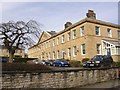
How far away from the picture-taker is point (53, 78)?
57.3ft

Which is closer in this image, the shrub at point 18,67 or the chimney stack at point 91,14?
the shrub at point 18,67

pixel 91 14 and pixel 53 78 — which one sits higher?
pixel 91 14

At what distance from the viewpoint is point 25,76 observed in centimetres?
1605

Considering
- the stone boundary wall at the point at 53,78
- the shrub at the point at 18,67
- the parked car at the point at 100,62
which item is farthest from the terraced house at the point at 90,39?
the shrub at the point at 18,67

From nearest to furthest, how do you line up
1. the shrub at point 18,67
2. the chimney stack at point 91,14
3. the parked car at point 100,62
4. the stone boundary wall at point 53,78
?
the stone boundary wall at point 53,78, the shrub at point 18,67, the parked car at point 100,62, the chimney stack at point 91,14

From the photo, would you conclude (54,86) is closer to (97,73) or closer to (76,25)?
(97,73)

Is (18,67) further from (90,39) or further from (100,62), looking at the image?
(90,39)

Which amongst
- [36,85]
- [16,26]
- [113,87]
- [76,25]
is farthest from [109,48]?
[36,85]

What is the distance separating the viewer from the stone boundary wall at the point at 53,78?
1542 centimetres

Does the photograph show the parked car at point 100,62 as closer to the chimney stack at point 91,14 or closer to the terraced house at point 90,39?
the terraced house at point 90,39

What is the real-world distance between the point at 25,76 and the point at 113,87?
7.37 meters

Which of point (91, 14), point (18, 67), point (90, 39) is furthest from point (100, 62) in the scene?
point (91, 14)

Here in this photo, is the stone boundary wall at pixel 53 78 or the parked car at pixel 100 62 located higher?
the parked car at pixel 100 62

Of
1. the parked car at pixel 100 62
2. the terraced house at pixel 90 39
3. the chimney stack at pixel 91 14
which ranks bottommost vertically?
the parked car at pixel 100 62
